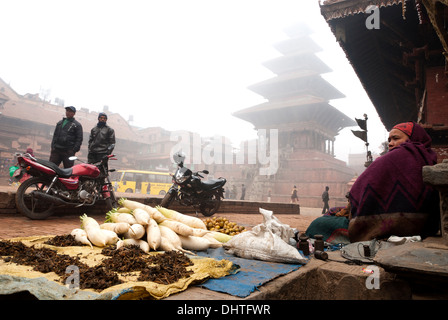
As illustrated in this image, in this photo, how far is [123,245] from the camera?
2.43 m

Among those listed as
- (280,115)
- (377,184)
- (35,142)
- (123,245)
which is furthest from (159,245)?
(35,142)

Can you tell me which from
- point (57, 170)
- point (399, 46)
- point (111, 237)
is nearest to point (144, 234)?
point (111, 237)

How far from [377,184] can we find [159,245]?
7.37 feet

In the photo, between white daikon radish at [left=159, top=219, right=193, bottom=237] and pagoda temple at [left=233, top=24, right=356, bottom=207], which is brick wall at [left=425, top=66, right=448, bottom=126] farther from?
pagoda temple at [left=233, top=24, right=356, bottom=207]

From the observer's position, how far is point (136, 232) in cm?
254

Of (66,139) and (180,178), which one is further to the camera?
(180,178)

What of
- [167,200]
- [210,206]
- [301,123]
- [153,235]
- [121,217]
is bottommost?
[210,206]

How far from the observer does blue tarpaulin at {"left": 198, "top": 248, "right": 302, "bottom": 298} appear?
1640 mm

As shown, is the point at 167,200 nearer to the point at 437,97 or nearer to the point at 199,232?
the point at 199,232

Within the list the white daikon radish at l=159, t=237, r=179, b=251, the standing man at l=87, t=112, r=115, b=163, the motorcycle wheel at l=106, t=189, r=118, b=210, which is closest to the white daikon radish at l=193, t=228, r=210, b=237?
the white daikon radish at l=159, t=237, r=179, b=251

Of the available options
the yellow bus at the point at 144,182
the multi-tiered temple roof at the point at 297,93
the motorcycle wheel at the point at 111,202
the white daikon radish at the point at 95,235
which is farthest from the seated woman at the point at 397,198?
the multi-tiered temple roof at the point at 297,93

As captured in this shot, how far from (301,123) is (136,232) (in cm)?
2680

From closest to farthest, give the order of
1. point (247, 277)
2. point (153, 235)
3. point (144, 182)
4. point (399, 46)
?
point (247, 277), point (153, 235), point (399, 46), point (144, 182)
